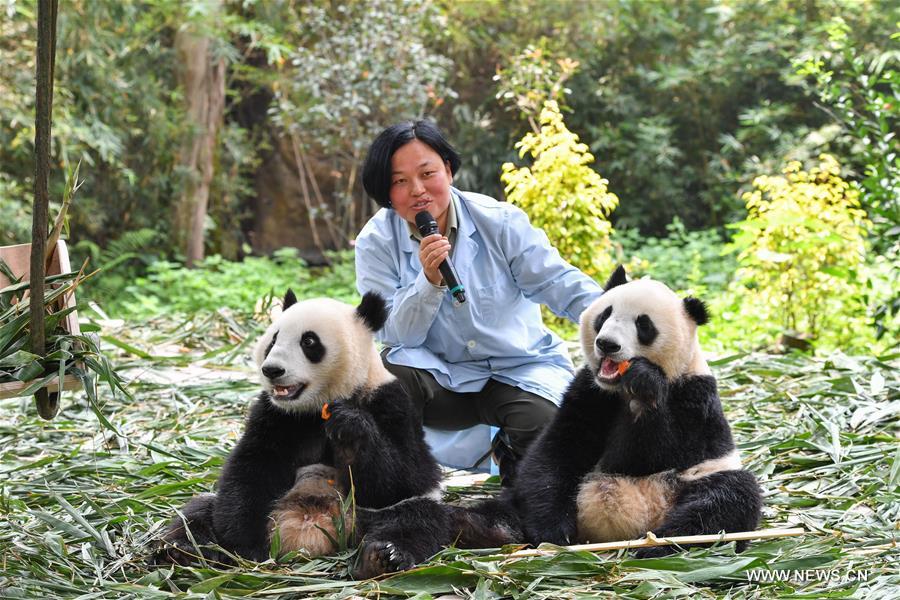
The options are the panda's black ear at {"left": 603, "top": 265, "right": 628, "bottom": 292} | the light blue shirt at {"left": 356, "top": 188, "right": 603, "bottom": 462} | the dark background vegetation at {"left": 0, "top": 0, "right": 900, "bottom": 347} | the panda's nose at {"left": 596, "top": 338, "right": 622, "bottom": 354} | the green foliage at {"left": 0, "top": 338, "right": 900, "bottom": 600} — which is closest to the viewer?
the green foliage at {"left": 0, "top": 338, "right": 900, "bottom": 600}

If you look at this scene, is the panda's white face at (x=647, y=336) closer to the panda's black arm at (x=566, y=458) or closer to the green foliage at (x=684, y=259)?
the panda's black arm at (x=566, y=458)

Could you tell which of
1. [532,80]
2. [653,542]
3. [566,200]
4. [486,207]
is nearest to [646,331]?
[653,542]

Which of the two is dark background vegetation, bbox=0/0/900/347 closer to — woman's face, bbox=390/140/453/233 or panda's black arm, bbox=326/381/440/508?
woman's face, bbox=390/140/453/233

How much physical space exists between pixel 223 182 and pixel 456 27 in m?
2.93

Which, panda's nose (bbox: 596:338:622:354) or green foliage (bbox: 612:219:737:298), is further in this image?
green foliage (bbox: 612:219:737:298)

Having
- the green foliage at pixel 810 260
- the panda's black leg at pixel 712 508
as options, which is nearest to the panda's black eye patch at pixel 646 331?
the panda's black leg at pixel 712 508

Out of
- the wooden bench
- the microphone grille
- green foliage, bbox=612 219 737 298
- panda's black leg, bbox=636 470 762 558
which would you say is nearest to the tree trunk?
green foliage, bbox=612 219 737 298

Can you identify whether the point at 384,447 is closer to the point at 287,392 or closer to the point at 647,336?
the point at 287,392

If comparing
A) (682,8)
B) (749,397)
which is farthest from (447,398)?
(682,8)

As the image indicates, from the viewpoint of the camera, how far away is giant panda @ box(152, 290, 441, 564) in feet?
8.41

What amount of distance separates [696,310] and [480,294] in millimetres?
975

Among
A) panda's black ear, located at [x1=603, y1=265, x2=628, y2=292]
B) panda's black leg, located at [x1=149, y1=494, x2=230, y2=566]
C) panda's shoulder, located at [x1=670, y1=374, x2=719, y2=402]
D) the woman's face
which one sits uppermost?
the woman's face

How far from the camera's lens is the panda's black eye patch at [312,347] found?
8.59 ft

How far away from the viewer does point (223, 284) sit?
911 centimetres
